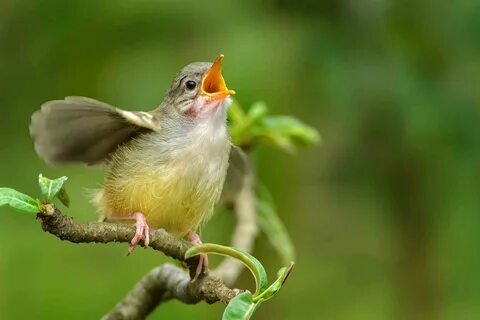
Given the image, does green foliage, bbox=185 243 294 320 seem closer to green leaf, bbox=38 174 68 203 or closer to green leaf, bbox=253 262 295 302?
green leaf, bbox=253 262 295 302

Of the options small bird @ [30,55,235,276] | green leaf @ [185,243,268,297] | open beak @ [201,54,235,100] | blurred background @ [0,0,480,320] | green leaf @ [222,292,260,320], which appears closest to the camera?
green leaf @ [222,292,260,320]

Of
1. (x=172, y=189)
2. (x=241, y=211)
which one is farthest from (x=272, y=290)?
(x=241, y=211)

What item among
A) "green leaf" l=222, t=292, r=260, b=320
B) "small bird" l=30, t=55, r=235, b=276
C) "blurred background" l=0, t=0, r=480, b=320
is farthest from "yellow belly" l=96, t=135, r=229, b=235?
"blurred background" l=0, t=0, r=480, b=320

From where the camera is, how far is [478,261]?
3.99 m

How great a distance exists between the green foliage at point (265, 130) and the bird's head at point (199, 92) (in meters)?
0.46

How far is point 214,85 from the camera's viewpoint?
2.70m

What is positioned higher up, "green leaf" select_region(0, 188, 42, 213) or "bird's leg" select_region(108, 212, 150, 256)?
"bird's leg" select_region(108, 212, 150, 256)

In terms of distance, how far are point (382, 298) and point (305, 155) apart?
3.56 feet

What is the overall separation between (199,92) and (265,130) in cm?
59

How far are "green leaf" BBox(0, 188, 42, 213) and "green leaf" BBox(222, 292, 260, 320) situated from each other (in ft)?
1.27

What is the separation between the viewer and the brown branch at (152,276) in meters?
1.63

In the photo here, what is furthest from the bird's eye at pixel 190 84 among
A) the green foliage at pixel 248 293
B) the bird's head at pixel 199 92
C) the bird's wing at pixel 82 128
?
the green foliage at pixel 248 293

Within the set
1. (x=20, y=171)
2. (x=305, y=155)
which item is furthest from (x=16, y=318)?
(x=305, y=155)

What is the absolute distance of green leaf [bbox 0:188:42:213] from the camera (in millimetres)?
1624
